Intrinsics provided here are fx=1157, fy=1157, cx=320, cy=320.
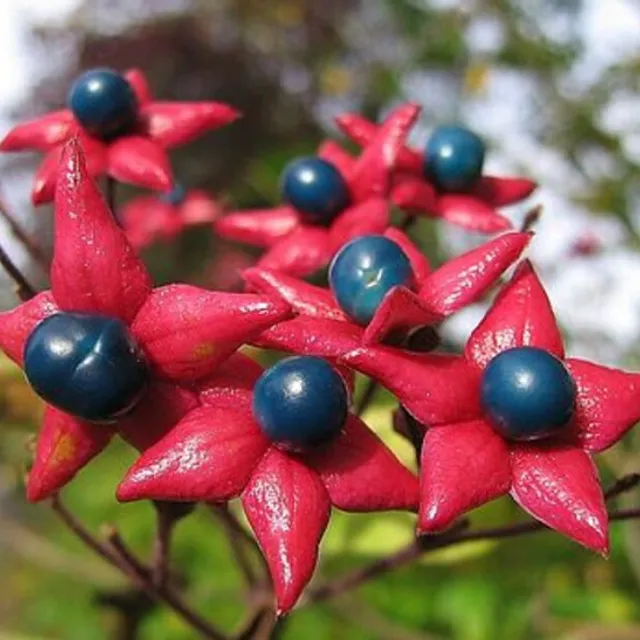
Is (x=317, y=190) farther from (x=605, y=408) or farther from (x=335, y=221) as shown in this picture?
(x=605, y=408)

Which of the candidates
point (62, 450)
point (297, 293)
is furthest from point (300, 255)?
point (62, 450)

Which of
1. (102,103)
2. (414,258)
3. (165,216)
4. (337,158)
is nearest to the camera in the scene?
(414,258)

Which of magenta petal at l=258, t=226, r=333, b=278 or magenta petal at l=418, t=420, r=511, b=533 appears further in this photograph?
magenta petal at l=258, t=226, r=333, b=278

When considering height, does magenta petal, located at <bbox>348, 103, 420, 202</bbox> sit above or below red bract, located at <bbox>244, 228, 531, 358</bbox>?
below

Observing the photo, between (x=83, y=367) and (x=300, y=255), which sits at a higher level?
(x=83, y=367)

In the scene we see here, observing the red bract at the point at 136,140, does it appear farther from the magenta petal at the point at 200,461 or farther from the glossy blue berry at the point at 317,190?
the magenta petal at the point at 200,461

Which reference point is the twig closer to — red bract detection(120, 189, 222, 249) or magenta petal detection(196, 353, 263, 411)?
magenta petal detection(196, 353, 263, 411)

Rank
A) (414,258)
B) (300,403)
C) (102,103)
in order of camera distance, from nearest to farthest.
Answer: (300,403), (414,258), (102,103)

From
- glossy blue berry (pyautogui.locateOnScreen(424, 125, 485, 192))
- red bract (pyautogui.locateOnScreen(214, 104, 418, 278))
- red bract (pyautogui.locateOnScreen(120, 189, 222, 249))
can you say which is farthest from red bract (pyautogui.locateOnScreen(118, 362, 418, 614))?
red bract (pyautogui.locateOnScreen(120, 189, 222, 249))
